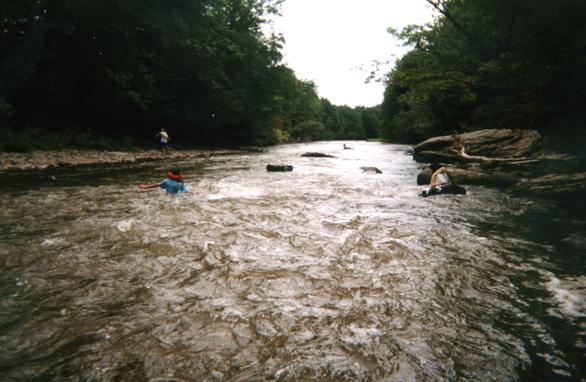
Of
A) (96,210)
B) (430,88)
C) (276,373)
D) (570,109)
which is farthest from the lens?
(430,88)

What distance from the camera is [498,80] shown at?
43.6 ft

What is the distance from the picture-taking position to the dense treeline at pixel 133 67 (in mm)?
20281

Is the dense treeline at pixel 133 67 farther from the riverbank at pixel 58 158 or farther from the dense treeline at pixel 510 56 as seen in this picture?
the dense treeline at pixel 510 56

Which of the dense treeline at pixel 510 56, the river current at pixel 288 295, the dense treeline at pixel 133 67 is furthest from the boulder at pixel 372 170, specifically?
the dense treeline at pixel 133 67

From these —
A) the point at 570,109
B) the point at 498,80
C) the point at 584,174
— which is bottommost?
the point at 584,174

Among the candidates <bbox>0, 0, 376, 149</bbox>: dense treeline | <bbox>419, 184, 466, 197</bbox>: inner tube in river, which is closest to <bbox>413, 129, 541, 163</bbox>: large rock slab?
<bbox>419, 184, 466, 197</bbox>: inner tube in river

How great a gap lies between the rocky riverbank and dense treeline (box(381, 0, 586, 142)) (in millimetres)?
1376

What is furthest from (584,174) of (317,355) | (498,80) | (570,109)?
(317,355)

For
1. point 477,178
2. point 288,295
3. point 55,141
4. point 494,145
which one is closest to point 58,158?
point 55,141

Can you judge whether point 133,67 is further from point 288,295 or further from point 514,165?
point 288,295

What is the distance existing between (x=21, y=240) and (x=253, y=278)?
13.0ft

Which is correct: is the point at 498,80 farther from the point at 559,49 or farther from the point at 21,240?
the point at 21,240

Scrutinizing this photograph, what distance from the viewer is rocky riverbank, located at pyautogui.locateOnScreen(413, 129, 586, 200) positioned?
8.68 meters

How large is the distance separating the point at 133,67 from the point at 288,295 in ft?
85.5
